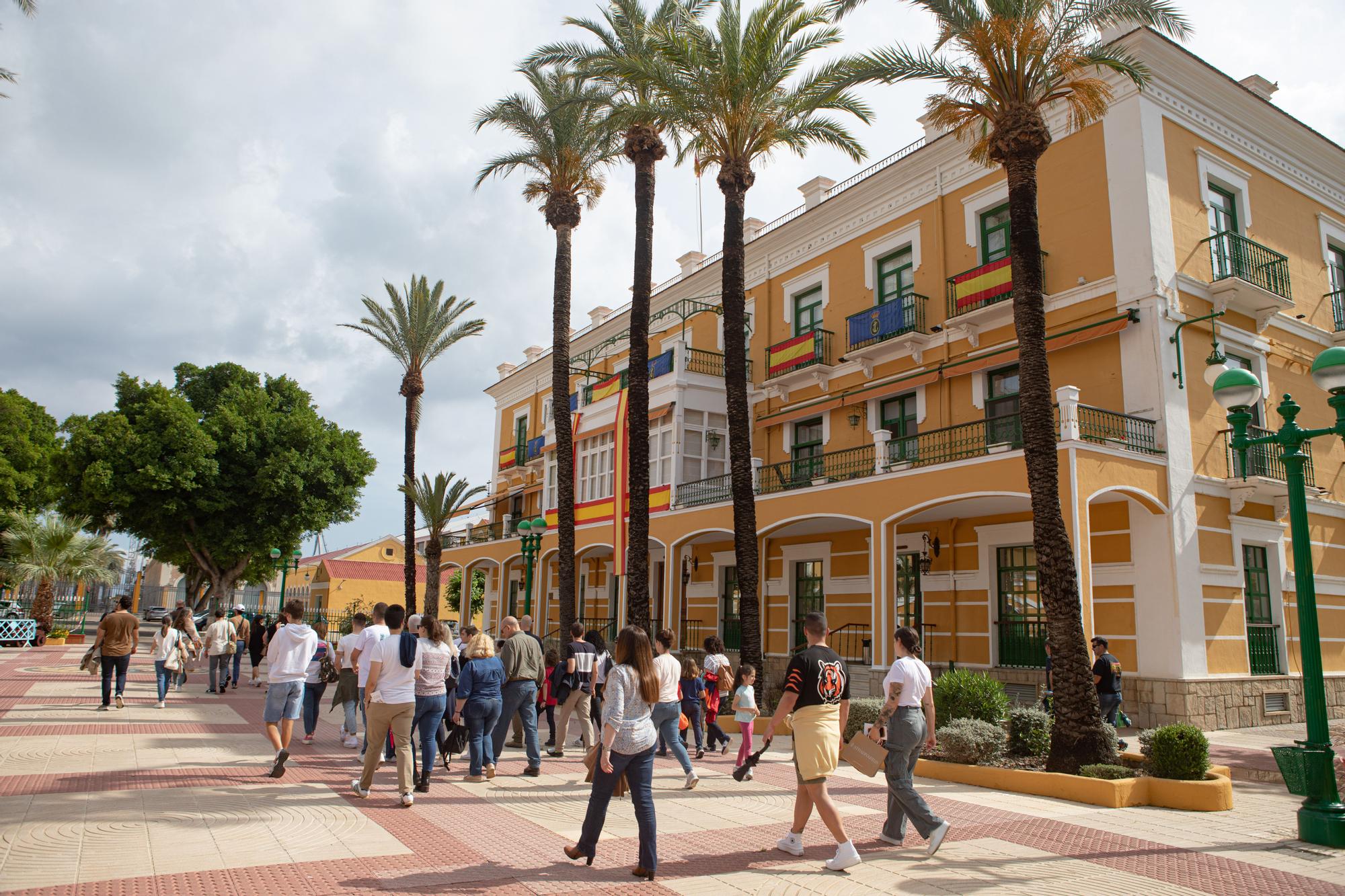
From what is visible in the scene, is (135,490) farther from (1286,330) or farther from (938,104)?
(1286,330)

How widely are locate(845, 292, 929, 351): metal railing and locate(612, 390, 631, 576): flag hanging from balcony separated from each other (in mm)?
6046

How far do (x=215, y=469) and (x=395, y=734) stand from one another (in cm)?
3071

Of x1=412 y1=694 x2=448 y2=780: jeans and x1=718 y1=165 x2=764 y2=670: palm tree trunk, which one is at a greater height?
x1=718 y1=165 x2=764 y2=670: palm tree trunk

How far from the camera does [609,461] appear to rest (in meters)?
26.5

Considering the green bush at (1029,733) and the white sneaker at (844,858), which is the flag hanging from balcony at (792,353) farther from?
the white sneaker at (844,858)

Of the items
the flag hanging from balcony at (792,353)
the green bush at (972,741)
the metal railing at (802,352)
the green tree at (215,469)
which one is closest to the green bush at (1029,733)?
the green bush at (972,741)

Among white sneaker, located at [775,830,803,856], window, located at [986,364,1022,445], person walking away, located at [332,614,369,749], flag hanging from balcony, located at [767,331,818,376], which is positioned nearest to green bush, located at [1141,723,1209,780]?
white sneaker, located at [775,830,803,856]

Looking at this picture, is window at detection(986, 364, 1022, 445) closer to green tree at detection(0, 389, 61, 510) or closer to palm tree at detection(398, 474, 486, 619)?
palm tree at detection(398, 474, 486, 619)

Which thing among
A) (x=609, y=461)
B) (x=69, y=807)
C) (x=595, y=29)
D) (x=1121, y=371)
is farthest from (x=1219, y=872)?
(x=609, y=461)

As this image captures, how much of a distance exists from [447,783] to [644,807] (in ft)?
13.9

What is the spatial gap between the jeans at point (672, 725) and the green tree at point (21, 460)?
1541 inches

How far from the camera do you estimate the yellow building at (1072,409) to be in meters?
15.5

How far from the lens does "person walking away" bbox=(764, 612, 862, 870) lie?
6152 millimetres

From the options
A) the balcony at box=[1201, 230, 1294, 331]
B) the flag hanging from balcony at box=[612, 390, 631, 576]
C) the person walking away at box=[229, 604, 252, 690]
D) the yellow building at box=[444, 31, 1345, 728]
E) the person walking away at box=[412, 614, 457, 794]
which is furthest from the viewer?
the flag hanging from balcony at box=[612, 390, 631, 576]
